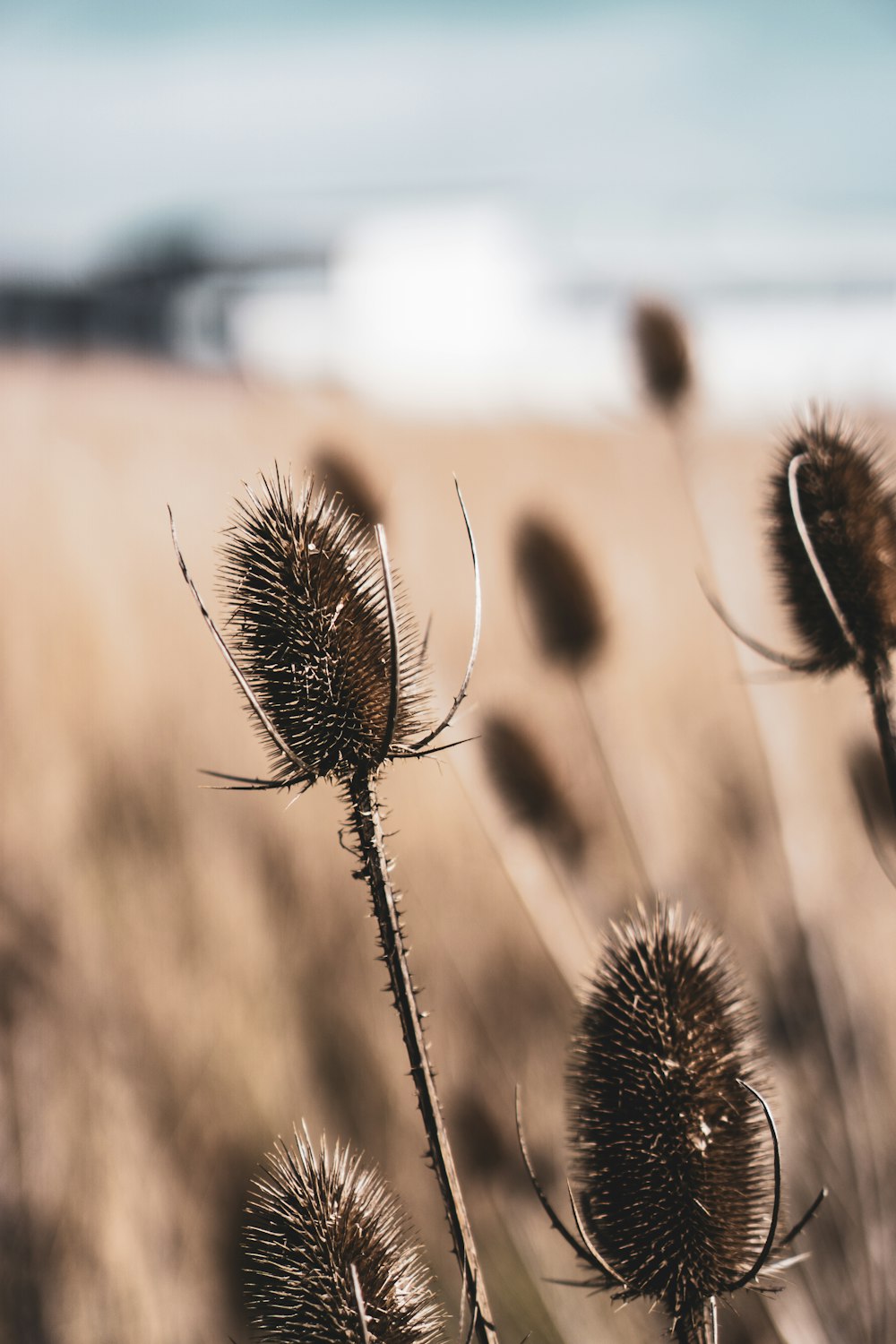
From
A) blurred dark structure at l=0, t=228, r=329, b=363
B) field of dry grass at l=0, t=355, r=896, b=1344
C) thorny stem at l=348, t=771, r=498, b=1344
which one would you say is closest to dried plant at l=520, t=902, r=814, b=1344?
thorny stem at l=348, t=771, r=498, b=1344

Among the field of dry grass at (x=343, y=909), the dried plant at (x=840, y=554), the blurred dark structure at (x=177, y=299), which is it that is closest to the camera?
the dried plant at (x=840, y=554)

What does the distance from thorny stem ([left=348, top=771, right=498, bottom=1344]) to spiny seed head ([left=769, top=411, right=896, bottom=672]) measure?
840 millimetres

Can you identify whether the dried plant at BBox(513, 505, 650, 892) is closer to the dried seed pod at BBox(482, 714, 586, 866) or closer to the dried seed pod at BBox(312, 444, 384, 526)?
the dried seed pod at BBox(482, 714, 586, 866)

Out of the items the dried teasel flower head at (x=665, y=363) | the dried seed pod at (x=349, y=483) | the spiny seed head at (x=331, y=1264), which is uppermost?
the dried teasel flower head at (x=665, y=363)

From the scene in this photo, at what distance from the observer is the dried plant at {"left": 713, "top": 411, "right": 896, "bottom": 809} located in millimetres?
1635

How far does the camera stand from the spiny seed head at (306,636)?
125cm

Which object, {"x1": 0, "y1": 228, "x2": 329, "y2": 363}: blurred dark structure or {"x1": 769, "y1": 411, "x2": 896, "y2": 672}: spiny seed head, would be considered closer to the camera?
{"x1": 769, "y1": 411, "x2": 896, "y2": 672}: spiny seed head

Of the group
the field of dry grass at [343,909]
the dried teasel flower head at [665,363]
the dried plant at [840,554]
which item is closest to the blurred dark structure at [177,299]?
the field of dry grass at [343,909]

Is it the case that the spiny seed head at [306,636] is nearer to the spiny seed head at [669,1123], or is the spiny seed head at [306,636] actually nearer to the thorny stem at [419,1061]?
the thorny stem at [419,1061]

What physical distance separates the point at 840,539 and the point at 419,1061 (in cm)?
110

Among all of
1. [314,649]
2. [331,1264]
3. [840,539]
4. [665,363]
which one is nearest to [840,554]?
[840,539]

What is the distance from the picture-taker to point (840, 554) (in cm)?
170

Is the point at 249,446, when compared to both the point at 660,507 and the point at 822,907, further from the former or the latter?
the point at 822,907

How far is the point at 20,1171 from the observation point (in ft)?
11.0
